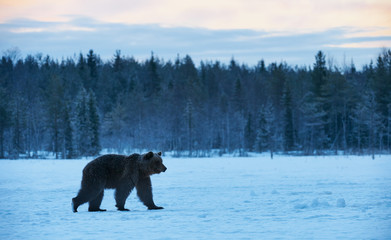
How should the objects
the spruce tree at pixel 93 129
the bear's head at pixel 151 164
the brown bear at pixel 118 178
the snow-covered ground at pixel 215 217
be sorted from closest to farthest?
the snow-covered ground at pixel 215 217, the brown bear at pixel 118 178, the bear's head at pixel 151 164, the spruce tree at pixel 93 129

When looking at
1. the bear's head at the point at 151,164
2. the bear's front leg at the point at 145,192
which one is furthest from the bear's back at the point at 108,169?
the bear's front leg at the point at 145,192

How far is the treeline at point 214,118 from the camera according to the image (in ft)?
198

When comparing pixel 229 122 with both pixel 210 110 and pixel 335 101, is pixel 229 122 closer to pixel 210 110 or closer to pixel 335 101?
pixel 210 110

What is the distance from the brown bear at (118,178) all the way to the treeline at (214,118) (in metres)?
49.3

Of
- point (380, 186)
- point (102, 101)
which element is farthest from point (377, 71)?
point (380, 186)

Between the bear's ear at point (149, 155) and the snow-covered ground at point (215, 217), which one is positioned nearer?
the snow-covered ground at point (215, 217)

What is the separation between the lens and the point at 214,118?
7406 cm

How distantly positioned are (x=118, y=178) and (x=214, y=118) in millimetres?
63478

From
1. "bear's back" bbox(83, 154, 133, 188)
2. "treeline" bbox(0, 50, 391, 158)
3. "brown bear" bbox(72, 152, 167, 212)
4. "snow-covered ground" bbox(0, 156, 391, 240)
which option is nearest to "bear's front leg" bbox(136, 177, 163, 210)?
"brown bear" bbox(72, 152, 167, 212)

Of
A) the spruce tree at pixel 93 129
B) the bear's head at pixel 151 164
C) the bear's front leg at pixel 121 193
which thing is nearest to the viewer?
the bear's front leg at pixel 121 193

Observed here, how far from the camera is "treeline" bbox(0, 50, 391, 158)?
6047cm

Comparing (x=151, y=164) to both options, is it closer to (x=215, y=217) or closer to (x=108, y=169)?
(x=108, y=169)

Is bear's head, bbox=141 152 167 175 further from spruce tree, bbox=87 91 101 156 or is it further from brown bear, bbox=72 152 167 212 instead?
spruce tree, bbox=87 91 101 156

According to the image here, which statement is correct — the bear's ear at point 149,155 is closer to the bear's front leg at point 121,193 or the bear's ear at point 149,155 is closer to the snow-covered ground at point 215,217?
the bear's front leg at point 121,193
